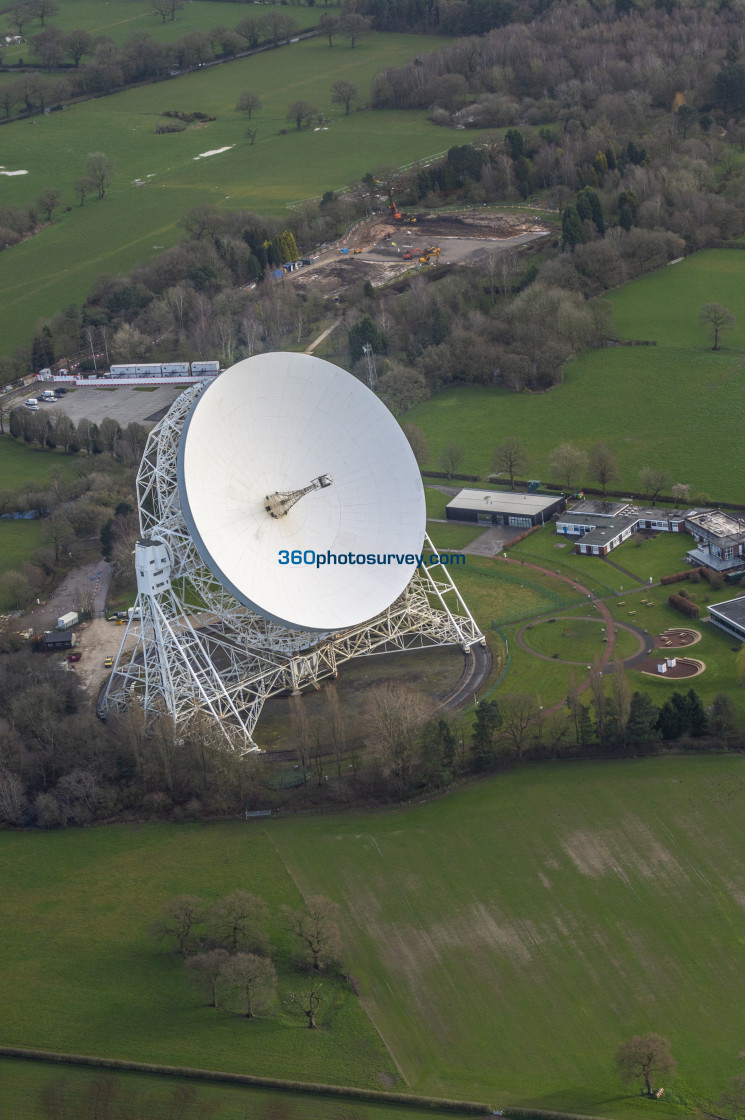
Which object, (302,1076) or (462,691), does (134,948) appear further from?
(462,691)

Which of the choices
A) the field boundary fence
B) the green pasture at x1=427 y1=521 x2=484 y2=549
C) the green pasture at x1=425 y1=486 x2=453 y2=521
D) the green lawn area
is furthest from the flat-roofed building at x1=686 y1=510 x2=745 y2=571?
the green lawn area

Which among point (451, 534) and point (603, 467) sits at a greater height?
point (603, 467)

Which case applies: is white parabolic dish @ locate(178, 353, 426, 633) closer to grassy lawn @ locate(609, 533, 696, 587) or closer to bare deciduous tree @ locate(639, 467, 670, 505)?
grassy lawn @ locate(609, 533, 696, 587)

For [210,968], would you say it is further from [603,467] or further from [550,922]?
[603,467]

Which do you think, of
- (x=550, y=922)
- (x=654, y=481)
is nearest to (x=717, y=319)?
(x=654, y=481)

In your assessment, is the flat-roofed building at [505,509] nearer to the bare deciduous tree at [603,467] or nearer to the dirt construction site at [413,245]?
the bare deciduous tree at [603,467]

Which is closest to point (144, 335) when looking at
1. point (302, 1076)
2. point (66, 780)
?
point (66, 780)

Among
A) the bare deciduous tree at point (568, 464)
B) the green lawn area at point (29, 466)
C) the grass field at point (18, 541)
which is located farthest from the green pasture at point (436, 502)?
the green lawn area at point (29, 466)

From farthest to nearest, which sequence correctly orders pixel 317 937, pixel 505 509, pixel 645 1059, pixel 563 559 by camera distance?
pixel 505 509 < pixel 563 559 < pixel 317 937 < pixel 645 1059
